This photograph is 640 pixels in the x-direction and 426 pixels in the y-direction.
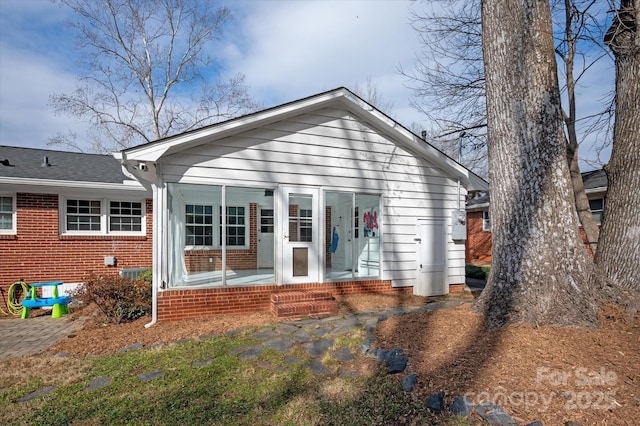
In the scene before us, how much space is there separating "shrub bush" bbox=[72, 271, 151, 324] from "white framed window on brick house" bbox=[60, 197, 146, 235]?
130 inches

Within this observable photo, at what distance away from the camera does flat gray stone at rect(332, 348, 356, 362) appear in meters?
4.14

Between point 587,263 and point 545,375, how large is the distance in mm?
1732

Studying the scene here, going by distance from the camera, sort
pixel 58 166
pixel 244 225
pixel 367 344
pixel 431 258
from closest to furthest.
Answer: pixel 367 344
pixel 244 225
pixel 431 258
pixel 58 166

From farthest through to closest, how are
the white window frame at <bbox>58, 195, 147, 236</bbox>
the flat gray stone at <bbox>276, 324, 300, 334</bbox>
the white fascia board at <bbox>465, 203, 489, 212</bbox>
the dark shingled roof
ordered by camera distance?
the white fascia board at <bbox>465, 203, 489, 212</bbox> < the white window frame at <bbox>58, 195, 147, 236</bbox> < the dark shingled roof < the flat gray stone at <bbox>276, 324, 300, 334</bbox>

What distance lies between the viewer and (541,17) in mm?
4250

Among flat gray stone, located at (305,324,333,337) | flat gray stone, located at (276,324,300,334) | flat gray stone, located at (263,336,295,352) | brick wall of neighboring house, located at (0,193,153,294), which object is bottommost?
flat gray stone, located at (263,336,295,352)

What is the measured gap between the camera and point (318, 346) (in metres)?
4.52

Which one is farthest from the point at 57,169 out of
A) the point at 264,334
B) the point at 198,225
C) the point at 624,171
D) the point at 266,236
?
the point at 624,171

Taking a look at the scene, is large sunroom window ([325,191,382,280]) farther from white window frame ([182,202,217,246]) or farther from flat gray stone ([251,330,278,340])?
flat gray stone ([251,330,278,340])

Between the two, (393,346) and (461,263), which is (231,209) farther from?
(461,263)

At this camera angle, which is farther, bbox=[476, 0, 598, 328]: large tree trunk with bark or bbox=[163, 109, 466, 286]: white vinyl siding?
bbox=[163, 109, 466, 286]: white vinyl siding

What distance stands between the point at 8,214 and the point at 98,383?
7205mm

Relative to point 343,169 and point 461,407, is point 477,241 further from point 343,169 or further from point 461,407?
point 461,407

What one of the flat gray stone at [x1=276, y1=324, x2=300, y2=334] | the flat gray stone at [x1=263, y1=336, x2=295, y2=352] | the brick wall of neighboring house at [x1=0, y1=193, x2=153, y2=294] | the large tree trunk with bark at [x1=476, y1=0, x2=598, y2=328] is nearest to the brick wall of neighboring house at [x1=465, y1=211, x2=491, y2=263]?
the large tree trunk with bark at [x1=476, y1=0, x2=598, y2=328]
